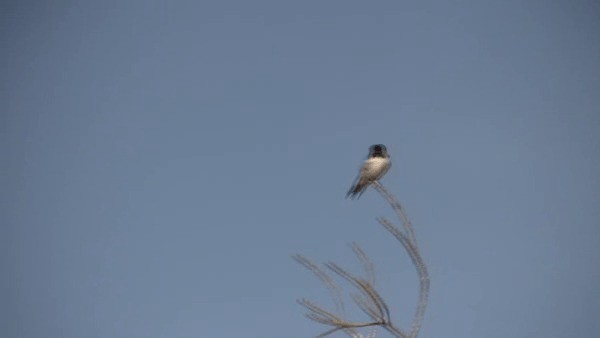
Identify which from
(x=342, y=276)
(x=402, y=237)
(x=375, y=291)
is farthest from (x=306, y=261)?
(x=402, y=237)

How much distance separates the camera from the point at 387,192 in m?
6.02

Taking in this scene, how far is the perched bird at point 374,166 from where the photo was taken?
6.21 meters

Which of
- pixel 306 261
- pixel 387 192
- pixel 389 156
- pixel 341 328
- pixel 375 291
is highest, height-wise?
pixel 389 156

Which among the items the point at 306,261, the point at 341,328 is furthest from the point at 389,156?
the point at 341,328

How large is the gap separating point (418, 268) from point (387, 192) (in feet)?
3.45

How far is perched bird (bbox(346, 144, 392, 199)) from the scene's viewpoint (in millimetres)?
6211

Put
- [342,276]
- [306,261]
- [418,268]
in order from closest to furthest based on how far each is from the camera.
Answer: [418,268]
[342,276]
[306,261]

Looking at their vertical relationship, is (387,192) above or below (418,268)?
above

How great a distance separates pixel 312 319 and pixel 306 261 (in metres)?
0.89

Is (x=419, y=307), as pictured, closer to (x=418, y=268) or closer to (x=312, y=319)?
(x=418, y=268)

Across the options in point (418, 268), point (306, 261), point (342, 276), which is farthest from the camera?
point (306, 261)

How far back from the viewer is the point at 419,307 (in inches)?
225

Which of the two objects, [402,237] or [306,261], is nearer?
[402,237]

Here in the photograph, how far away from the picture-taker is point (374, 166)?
20.4 feet
